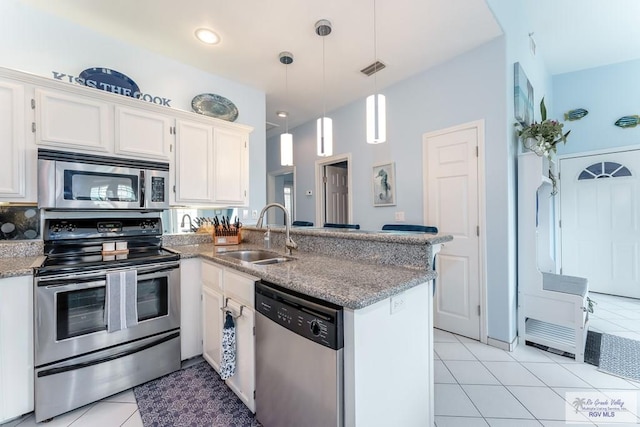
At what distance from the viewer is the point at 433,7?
2.05 meters

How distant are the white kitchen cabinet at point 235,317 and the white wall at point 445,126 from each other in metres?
2.18

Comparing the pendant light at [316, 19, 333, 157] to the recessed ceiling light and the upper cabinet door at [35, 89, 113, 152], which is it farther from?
the upper cabinet door at [35, 89, 113, 152]

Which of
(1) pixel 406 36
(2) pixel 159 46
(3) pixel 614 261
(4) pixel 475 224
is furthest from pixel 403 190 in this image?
(3) pixel 614 261

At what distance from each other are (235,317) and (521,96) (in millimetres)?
A: 3145

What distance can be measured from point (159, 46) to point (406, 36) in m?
2.29

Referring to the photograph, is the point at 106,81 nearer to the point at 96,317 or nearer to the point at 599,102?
the point at 96,317

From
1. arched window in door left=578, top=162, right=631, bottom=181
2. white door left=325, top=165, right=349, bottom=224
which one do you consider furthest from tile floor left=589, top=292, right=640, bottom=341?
white door left=325, top=165, right=349, bottom=224

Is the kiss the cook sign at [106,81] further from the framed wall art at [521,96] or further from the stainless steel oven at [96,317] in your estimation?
the framed wall art at [521,96]

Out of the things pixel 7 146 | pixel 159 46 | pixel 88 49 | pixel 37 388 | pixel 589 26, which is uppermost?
pixel 589 26

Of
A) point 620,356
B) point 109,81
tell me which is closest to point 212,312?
point 109,81

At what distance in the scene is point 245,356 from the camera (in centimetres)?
153

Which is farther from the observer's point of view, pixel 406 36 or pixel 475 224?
pixel 475 224

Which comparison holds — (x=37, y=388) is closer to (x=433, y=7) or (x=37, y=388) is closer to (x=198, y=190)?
(x=198, y=190)

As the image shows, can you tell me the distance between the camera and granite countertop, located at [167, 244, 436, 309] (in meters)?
1.03
